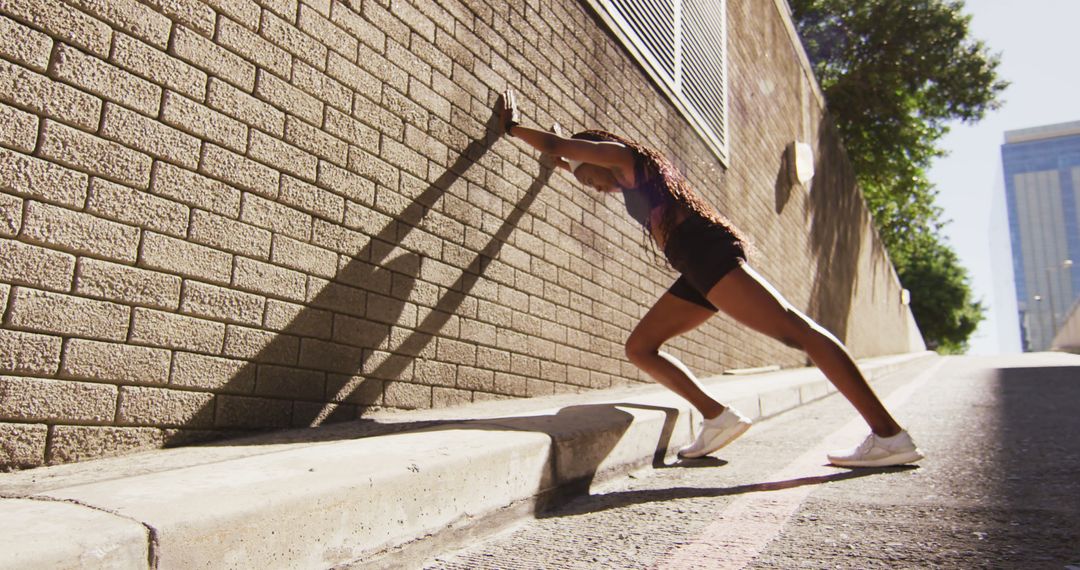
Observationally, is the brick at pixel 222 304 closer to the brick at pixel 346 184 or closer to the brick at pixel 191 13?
the brick at pixel 346 184

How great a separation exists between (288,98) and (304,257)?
25.3 inches

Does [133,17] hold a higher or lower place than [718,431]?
higher

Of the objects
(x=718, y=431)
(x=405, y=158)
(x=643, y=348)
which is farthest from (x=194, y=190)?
(x=718, y=431)

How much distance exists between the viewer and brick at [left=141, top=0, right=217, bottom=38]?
247 cm

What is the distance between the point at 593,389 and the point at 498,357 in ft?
4.11

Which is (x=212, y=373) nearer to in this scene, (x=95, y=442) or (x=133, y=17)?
(x=95, y=442)

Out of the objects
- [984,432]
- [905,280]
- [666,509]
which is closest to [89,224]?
[666,509]

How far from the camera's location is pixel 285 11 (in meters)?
2.93

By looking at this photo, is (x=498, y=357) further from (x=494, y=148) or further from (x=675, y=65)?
(x=675, y=65)

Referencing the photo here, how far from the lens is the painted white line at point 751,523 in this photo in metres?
1.95

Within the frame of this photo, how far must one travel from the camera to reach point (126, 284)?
231 cm

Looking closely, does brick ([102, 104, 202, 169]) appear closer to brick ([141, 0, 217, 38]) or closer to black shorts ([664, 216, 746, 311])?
brick ([141, 0, 217, 38])

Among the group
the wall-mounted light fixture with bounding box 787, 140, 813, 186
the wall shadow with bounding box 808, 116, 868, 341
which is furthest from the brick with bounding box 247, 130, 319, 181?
the wall shadow with bounding box 808, 116, 868, 341

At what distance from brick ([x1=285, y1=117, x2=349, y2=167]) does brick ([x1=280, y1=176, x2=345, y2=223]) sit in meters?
0.15
